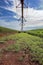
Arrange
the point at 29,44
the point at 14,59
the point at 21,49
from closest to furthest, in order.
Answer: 1. the point at 14,59
2. the point at 21,49
3. the point at 29,44

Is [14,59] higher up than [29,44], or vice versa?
[29,44]

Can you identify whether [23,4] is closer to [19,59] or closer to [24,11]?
[24,11]

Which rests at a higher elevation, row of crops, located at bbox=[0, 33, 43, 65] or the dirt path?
row of crops, located at bbox=[0, 33, 43, 65]

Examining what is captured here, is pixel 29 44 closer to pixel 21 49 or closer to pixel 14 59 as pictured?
pixel 21 49

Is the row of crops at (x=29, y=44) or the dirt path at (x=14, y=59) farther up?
the row of crops at (x=29, y=44)

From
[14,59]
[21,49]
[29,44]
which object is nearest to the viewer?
[14,59]

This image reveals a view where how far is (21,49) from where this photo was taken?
2.42 meters

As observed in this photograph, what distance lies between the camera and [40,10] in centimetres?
282

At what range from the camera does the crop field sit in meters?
2.23

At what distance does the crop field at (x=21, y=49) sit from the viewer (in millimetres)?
2232

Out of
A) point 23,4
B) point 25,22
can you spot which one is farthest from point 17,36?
point 23,4

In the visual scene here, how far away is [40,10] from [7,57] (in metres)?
0.93

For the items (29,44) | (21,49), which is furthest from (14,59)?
(29,44)

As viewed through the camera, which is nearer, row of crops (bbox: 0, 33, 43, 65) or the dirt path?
the dirt path
